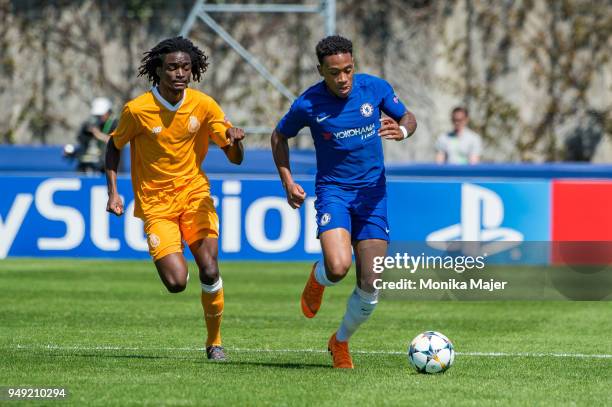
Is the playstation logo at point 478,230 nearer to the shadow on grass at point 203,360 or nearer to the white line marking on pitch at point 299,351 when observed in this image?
the white line marking on pitch at point 299,351

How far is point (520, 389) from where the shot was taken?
7914 mm

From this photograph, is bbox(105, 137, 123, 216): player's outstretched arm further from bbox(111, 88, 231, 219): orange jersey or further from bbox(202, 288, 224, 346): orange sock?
bbox(202, 288, 224, 346): orange sock

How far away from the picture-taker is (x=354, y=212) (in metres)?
8.93

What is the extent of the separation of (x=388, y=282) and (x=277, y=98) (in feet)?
45.1

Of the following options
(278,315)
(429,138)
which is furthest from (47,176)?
(429,138)

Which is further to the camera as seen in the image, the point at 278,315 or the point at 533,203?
the point at 533,203

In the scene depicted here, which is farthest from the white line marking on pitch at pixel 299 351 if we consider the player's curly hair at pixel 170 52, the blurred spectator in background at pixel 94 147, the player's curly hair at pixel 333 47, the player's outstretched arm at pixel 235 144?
the blurred spectator in background at pixel 94 147

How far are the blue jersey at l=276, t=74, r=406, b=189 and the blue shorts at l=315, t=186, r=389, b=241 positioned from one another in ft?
0.24

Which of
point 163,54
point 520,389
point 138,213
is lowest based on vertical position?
point 520,389

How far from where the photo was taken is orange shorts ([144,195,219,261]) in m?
9.35

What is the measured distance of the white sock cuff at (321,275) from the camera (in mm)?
9276

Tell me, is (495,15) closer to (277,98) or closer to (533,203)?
(277,98)

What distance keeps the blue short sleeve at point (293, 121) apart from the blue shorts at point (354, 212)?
485mm

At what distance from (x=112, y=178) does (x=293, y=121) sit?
4.97ft
